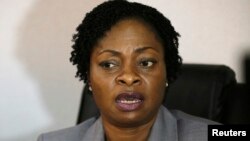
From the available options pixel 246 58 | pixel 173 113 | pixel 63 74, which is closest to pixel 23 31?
pixel 63 74

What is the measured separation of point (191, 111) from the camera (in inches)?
51.7

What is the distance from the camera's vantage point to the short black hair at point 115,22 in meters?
1.12

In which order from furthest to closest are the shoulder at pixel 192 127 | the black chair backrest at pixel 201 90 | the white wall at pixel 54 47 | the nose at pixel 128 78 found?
1. the white wall at pixel 54 47
2. the black chair backrest at pixel 201 90
3. the shoulder at pixel 192 127
4. the nose at pixel 128 78

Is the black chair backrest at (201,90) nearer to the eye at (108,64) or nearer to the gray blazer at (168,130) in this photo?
the gray blazer at (168,130)

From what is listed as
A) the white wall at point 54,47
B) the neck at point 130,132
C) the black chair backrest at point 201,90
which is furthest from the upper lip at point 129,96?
the white wall at point 54,47

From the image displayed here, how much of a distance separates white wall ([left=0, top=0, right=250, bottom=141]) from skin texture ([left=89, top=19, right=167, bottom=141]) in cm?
49

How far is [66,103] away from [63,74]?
0.44ft

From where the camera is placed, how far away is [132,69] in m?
1.07

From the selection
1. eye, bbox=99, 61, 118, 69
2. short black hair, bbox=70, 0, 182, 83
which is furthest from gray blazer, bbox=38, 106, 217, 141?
eye, bbox=99, 61, 118, 69

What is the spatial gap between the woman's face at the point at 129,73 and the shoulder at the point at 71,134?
0.23 meters

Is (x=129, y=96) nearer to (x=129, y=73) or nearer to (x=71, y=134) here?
(x=129, y=73)

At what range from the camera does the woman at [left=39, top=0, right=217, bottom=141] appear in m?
1.07

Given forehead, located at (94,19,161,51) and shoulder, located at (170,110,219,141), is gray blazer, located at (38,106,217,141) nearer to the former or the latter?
shoulder, located at (170,110,219,141)

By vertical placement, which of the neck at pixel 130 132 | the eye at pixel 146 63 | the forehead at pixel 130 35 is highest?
the forehead at pixel 130 35
